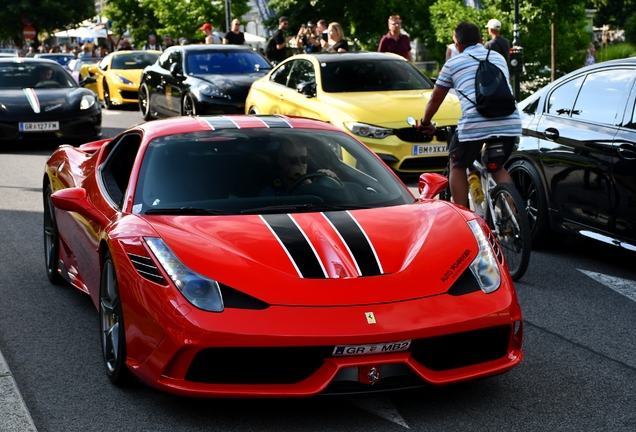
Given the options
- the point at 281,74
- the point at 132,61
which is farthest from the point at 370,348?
the point at 132,61

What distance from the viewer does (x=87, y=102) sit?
54.4ft

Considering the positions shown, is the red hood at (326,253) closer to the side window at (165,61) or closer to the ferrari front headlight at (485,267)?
the ferrari front headlight at (485,267)

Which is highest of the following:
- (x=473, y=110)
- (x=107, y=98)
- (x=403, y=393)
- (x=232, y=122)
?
(x=232, y=122)

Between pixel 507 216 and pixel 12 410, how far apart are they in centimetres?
392

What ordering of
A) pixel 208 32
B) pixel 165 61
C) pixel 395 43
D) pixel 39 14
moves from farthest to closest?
1. pixel 39 14
2. pixel 208 32
3. pixel 165 61
4. pixel 395 43

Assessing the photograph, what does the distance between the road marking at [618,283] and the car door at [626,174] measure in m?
0.29

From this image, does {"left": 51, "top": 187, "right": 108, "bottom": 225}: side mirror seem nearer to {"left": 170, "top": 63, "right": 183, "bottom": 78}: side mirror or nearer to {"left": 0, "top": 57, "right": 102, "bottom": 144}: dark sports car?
{"left": 0, "top": 57, "right": 102, "bottom": 144}: dark sports car

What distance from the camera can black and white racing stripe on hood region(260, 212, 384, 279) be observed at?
446 centimetres

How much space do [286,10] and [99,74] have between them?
21.6ft

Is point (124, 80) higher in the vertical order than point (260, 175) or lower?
lower

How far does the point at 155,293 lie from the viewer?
4.37 metres

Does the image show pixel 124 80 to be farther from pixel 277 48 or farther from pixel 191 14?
pixel 191 14

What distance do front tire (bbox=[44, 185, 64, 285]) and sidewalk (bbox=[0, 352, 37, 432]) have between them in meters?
2.19

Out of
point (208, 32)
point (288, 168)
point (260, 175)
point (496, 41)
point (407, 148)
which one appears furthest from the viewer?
point (208, 32)
